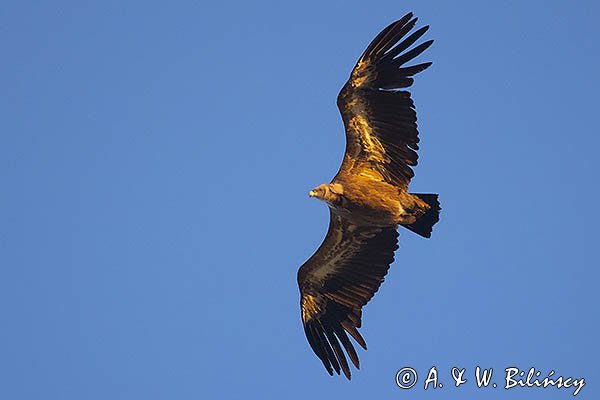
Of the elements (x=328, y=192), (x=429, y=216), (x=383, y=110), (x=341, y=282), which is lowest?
(x=341, y=282)

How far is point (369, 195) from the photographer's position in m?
15.4

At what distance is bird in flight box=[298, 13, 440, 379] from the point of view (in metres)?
15.2

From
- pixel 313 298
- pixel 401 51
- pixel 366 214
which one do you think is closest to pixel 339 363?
pixel 313 298

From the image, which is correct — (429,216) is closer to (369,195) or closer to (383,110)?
(369,195)

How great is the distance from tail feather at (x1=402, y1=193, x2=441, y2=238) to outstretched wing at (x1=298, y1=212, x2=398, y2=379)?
64 cm

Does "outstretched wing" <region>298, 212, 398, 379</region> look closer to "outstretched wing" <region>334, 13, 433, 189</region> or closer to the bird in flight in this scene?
the bird in flight

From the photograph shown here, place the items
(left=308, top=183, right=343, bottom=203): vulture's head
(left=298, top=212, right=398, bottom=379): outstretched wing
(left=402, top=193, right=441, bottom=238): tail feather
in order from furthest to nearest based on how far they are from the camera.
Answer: (left=298, top=212, right=398, bottom=379): outstretched wing < (left=402, top=193, right=441, bottom=238): tail feather < (left=308, top=183, right=343, bottom=203): vulture's head

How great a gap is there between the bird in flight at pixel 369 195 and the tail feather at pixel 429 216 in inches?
0.6

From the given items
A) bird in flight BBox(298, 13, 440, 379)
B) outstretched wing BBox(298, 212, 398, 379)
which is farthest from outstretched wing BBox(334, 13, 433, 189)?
outstretched wing BBox(298, 212, 398, 379)

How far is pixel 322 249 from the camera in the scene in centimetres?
1648

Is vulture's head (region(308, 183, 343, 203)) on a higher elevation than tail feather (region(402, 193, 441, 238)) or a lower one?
higher

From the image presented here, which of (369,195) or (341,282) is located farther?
(341,282)

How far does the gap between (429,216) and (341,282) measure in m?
2.09

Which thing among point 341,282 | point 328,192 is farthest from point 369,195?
point 341,282
